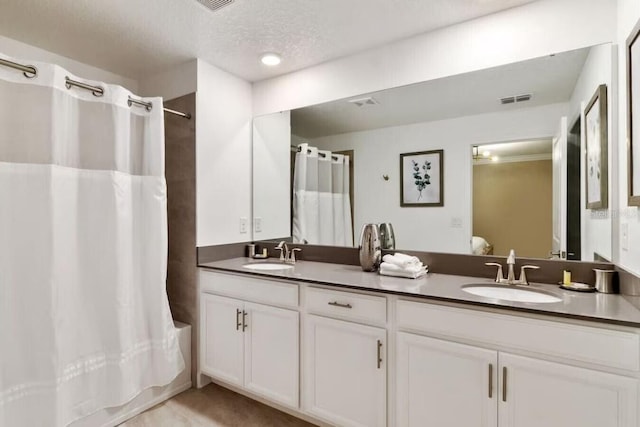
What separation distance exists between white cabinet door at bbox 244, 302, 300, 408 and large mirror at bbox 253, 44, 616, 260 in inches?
27.8

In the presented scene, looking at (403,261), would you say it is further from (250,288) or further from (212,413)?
(212,413)

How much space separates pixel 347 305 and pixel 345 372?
1.13 feet

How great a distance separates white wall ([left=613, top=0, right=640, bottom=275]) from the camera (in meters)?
1.30

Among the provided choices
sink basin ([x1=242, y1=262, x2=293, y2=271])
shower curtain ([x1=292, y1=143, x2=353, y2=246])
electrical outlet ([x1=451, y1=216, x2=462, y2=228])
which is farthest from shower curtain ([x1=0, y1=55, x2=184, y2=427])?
electrical outlet ([x1=451, y1=216, x2=462, y2=228])

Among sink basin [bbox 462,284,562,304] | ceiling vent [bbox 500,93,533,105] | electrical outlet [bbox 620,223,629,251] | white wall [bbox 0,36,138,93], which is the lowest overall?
sink basin [bbox 462,284,562,304]

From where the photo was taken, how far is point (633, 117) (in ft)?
4.19

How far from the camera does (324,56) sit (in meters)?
2.28

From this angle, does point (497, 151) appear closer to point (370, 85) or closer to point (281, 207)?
point (370, 85)

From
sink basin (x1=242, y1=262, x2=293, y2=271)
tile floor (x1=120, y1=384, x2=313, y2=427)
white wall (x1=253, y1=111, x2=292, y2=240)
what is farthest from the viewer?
white wall (x1=253, y1=111, x2=292, y2=240)

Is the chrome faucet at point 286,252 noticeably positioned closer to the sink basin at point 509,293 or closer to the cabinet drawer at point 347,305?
the cabinet drawer at point 347,305

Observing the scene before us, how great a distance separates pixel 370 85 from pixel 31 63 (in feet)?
5.98

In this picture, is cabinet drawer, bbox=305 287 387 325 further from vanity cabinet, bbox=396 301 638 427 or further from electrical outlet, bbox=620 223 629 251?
electrical outlet, bbox=620 223 629 251

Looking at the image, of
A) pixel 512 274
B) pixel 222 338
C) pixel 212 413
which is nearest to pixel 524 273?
pixel 512 274

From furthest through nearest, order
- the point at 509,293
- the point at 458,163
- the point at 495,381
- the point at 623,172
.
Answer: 1. the point at 458,163
2. the point at 509,293
3. the point at 623,172
4. the point at 495,381
